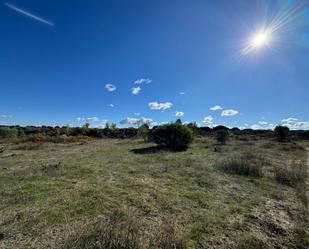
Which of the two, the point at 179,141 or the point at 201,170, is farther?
the point at 179,141

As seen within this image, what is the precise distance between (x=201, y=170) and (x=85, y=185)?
16.9 ft

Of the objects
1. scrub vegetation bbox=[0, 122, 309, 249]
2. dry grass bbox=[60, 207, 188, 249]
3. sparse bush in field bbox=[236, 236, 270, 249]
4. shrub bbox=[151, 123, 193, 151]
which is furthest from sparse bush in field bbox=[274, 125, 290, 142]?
dry grass bbox=[60, 207, 188, 249]

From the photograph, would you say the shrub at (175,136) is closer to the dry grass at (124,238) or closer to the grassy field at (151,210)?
the grassy field at (151,210)

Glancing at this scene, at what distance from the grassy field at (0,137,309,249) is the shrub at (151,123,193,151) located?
A: 9.93 metres

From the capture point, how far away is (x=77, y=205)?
5.62m

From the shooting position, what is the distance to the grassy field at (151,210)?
3973 millimetres

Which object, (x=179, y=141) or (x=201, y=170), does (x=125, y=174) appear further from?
(x=179, y=141)

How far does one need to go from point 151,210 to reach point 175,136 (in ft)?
46.3

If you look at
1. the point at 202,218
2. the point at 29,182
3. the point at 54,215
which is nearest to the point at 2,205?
the point at 54,215

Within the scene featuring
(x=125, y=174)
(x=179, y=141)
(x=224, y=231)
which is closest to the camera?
(x=224, y=231)

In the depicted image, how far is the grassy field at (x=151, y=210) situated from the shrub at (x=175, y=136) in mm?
9931

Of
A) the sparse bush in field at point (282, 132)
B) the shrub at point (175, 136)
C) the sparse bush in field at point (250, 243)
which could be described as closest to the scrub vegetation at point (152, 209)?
the sparse bush in field at point (250, 243)

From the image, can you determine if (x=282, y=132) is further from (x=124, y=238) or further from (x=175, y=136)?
(x=124, y=238)

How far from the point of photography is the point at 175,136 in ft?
63.6
